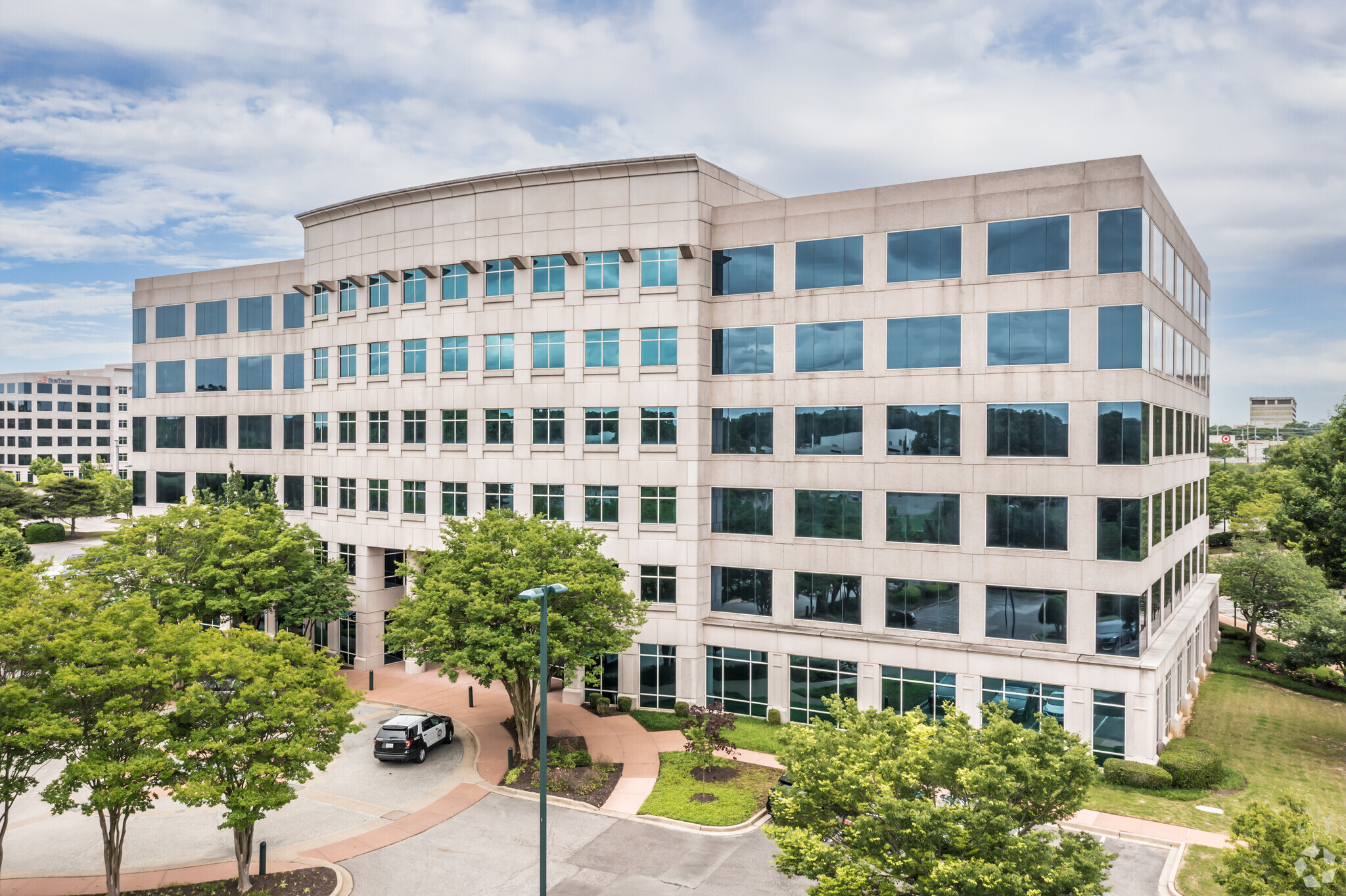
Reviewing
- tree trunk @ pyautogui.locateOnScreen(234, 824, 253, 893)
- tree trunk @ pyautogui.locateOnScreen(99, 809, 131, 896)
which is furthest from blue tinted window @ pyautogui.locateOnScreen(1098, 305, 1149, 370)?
tree trunk @ pyautogui.locateOnScreen(99, 809, 131, 896)

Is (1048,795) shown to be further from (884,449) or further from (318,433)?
(318,433)

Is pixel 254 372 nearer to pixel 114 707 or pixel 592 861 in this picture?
pixel 114 707

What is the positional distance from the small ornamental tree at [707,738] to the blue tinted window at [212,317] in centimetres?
3620

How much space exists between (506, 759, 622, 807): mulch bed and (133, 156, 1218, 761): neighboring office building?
7647 millimetres

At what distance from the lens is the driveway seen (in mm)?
20703

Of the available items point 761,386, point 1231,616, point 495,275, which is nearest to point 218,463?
point 495,275

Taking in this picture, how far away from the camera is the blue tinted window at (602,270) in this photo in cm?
A: 3616

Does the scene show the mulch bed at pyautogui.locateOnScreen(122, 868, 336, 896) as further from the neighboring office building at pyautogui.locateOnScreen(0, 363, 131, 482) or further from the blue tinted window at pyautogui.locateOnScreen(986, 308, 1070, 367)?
the neighboring office building at pyautogui.locateOnScreen(0, 363, 131, 482)

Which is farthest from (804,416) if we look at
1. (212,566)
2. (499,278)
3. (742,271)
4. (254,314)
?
(254,314)

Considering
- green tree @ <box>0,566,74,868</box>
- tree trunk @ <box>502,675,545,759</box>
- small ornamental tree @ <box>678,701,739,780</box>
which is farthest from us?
tree trunk @ <box>502,675,545,759</box>

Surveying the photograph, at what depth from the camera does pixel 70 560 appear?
34438 mm

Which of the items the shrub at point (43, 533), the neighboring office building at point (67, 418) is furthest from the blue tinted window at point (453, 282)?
the neighboring office building at point (67, 418)

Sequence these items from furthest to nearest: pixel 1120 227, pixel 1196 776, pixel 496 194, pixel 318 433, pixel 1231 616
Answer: pixel 1231 616 < pixel 318 433 < pixel 496 194 < pixel 1120 227 < pixel 1196 776

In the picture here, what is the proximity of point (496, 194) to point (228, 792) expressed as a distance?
27421 mm
